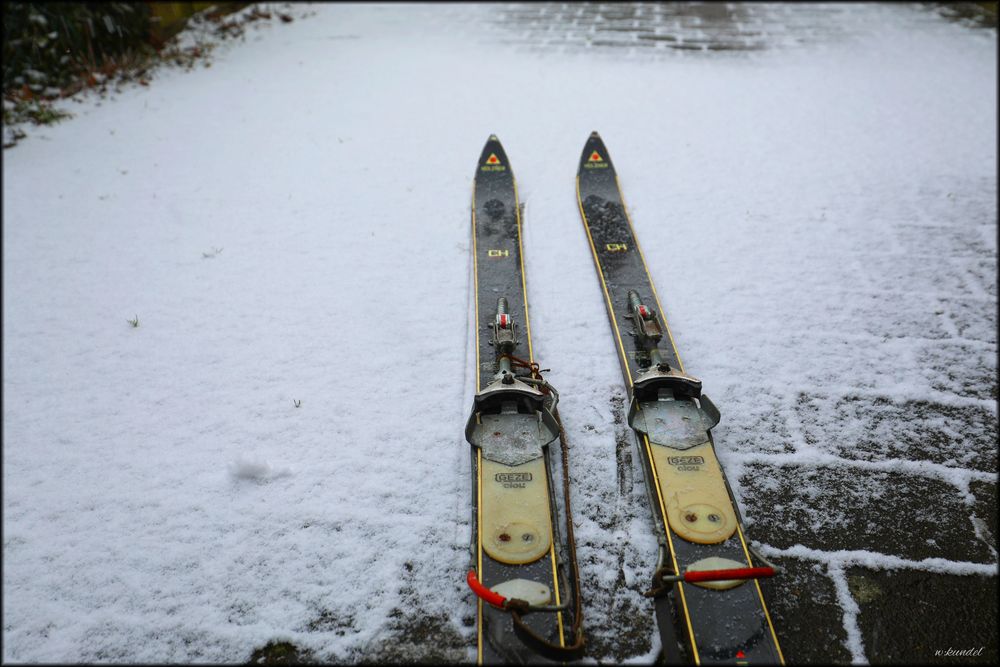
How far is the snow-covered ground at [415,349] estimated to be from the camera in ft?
8.33

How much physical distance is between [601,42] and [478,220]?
254 inches

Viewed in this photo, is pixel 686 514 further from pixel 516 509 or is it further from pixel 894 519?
pixel 894 519

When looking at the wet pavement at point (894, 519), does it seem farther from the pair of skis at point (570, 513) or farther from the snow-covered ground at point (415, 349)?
the pair of skis at point (570, 513)

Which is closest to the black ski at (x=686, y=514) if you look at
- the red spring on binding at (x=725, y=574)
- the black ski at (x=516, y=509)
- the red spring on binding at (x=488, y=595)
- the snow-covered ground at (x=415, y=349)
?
the red spring on binding at (x=725, y=574)

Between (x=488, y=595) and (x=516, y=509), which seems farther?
(x=516, y=509)

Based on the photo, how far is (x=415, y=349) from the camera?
376 cm

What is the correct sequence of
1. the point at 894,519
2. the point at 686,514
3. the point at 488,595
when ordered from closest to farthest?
the point at 488,595 → the point at 686,514 → the point at 894,519

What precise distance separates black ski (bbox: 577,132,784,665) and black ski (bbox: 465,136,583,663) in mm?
426

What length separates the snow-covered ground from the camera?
2539 mm

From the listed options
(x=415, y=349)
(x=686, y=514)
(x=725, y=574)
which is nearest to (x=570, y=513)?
(x=686, y=514)

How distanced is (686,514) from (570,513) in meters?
0.55

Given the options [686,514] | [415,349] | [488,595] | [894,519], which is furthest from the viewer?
[415,349]

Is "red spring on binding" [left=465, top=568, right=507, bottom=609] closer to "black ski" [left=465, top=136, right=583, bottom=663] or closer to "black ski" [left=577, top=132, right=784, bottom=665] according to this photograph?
"black ski" [left=465, top=136, right=583, bottom=663]

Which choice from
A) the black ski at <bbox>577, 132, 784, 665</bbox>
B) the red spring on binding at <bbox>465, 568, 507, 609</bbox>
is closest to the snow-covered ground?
the black ski at <bbox>577, 132, 784, 665</bbox>
